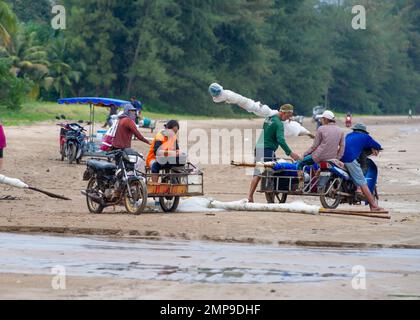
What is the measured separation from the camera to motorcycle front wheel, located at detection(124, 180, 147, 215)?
1722 cm

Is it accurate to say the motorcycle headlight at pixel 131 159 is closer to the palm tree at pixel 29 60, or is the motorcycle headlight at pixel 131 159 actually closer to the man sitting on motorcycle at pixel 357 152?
the man sitting on motorcycle at pixel 357 152

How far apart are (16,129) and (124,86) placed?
4086cm

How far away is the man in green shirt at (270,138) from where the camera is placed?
19.2 metres

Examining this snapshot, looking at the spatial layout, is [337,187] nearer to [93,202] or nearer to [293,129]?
[293,129]

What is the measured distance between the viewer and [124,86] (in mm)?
84000

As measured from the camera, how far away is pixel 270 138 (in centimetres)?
1950

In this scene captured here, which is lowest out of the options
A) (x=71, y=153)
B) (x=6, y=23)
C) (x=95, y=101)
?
(x=71, y=153)

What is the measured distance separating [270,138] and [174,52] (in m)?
62.4

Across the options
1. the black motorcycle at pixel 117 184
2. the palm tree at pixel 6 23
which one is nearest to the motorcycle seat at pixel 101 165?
the black motorcycle at pixel 117 184

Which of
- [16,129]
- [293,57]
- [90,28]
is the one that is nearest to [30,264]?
[16,129]

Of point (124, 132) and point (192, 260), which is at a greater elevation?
point (124, 132)

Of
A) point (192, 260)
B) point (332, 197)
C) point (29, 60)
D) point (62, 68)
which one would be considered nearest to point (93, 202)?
point (332, 197)

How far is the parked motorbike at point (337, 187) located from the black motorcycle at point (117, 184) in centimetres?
302
